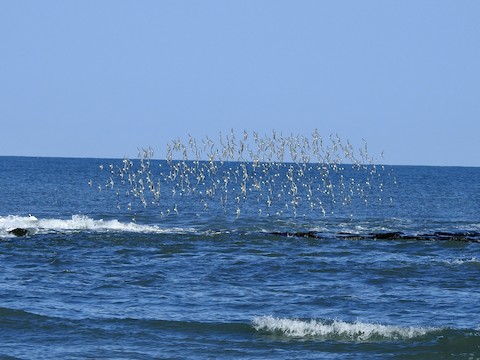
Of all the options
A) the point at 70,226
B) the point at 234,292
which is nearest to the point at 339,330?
the point at 234,292

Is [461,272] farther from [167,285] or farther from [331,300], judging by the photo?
[167,285]

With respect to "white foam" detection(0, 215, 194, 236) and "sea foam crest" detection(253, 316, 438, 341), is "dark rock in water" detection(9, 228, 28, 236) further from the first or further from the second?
"sea foam crest" detection(253, 316, 438, 341)

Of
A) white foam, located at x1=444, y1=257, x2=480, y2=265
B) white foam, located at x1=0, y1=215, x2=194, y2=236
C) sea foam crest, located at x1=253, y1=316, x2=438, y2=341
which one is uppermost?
white foam, located at x1=0, y1=215, x2=194, y2=236

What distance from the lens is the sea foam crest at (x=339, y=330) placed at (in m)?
27.4

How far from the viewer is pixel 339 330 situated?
28078 mm

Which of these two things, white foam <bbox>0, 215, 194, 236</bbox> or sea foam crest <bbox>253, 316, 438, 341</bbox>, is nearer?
sea foam crest <bbox>253, 316, 438, 341</bbox>

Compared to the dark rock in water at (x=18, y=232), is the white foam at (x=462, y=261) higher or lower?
lower

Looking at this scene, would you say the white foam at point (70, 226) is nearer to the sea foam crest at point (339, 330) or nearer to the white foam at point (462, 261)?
the white foam at point (462, 261)

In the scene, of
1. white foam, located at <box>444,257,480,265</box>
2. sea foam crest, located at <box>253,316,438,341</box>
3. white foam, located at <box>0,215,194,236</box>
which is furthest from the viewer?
white foam, located at <box>0,215,194,236</box>

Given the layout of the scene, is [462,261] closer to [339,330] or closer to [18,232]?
[339,330]

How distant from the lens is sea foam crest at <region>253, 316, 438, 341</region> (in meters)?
27.4

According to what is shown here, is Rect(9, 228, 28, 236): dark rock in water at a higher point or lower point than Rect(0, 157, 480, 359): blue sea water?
higher

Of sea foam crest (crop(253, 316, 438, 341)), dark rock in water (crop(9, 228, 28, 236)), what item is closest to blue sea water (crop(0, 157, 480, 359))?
sea foam crest (crop(253, 316, 438, 341))

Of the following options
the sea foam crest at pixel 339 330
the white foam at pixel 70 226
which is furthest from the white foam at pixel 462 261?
the white foam at pixel 70 226
